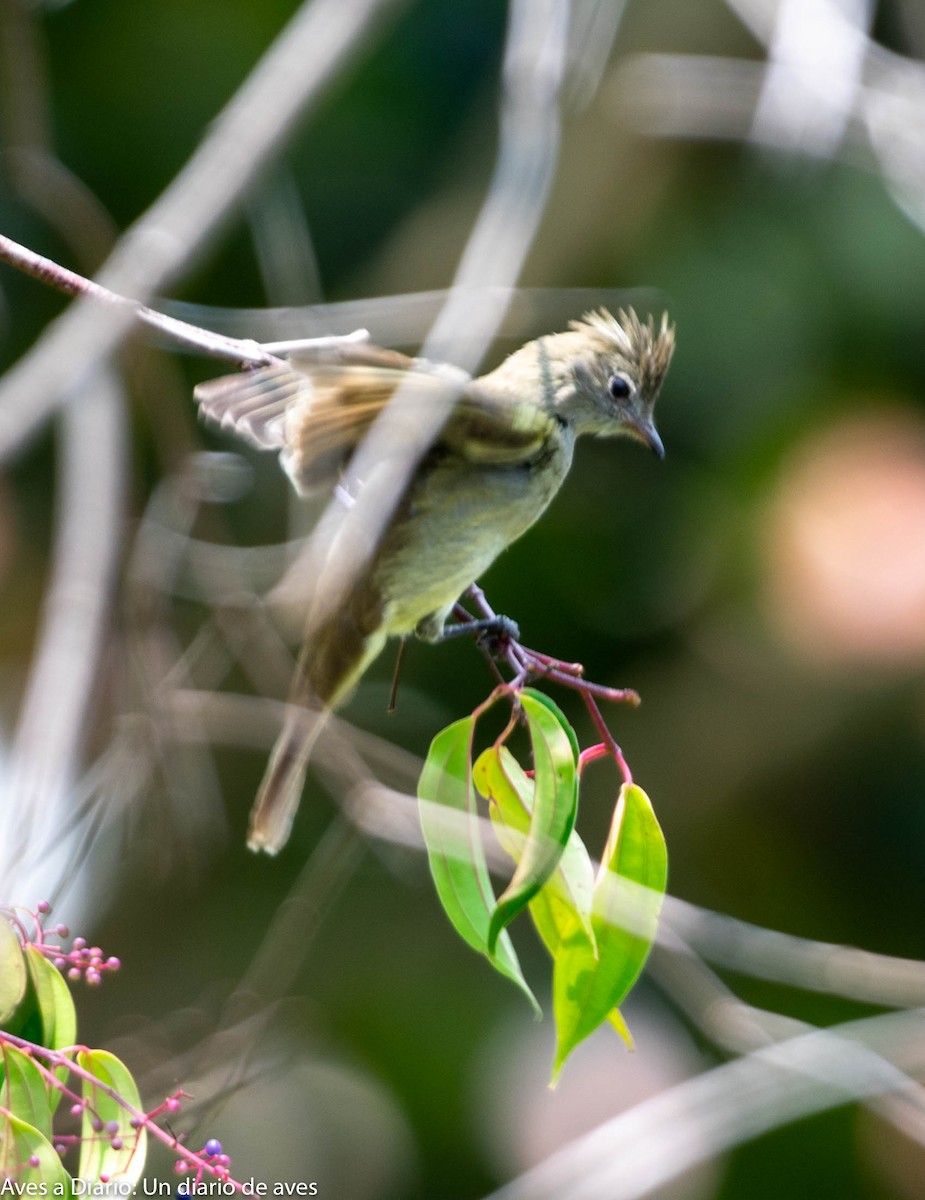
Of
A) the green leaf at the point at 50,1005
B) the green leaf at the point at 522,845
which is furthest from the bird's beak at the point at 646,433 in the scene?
the green leaf at the point at 50,1005

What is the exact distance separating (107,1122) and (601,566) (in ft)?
15.6

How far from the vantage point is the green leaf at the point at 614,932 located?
5.71 ft

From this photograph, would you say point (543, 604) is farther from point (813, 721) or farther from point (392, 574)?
point (392, 574)

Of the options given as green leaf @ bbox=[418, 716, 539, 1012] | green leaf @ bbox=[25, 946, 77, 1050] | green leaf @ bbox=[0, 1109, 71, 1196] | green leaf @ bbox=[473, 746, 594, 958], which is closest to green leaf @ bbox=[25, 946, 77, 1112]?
green leaf @ bbox=[25, 946, 77, 1050]

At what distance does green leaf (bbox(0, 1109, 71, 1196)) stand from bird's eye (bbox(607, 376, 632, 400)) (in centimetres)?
202

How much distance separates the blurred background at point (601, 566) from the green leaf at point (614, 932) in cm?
352

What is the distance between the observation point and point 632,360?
3096 mm

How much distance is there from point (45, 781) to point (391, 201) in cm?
454

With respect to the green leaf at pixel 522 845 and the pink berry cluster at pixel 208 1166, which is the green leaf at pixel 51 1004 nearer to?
the pink berry cluster at pixel 208 1166

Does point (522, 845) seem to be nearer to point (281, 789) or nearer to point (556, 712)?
point (556, 712)

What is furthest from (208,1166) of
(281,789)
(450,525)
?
(450,525)

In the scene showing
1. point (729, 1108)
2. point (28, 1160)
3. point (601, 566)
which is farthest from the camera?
point (601, 566)

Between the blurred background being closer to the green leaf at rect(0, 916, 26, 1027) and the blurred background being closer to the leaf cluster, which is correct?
the leaf cluster

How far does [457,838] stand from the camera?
182 centimetres
